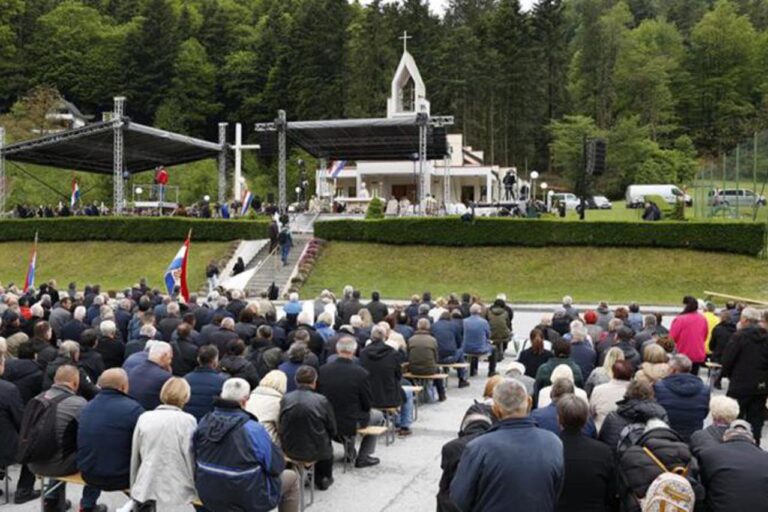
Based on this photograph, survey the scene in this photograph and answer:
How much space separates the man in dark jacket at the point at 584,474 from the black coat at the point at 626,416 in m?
0.64

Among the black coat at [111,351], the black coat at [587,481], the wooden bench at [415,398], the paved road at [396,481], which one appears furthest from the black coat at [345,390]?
the black coat at [587,481]

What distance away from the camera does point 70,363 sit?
26.1 feet

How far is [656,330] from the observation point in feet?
39.5

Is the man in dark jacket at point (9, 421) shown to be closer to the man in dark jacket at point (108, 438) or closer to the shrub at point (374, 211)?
the man in dark jacket at point (108, 438)

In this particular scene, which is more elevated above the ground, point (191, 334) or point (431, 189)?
point (431, 189)

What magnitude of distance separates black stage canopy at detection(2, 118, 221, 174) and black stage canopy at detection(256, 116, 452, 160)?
15.9 ft

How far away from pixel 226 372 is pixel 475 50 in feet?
239

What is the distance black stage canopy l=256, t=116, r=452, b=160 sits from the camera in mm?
33969

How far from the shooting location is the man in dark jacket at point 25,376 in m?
8.31

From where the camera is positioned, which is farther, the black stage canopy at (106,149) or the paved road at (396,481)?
the black stage canopy at (106,149)

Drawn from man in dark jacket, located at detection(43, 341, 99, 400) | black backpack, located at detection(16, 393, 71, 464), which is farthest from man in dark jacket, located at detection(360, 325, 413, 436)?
black backpack, located at detection(16, 393, 71, 464)

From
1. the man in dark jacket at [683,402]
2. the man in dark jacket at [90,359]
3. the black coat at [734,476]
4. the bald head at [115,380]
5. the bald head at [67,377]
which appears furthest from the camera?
the man in dark jacket at [90,359]

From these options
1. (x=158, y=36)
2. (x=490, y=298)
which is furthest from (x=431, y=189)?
(x=158, y=36)

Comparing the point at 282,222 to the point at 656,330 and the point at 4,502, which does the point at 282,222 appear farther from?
the point at 4,502
